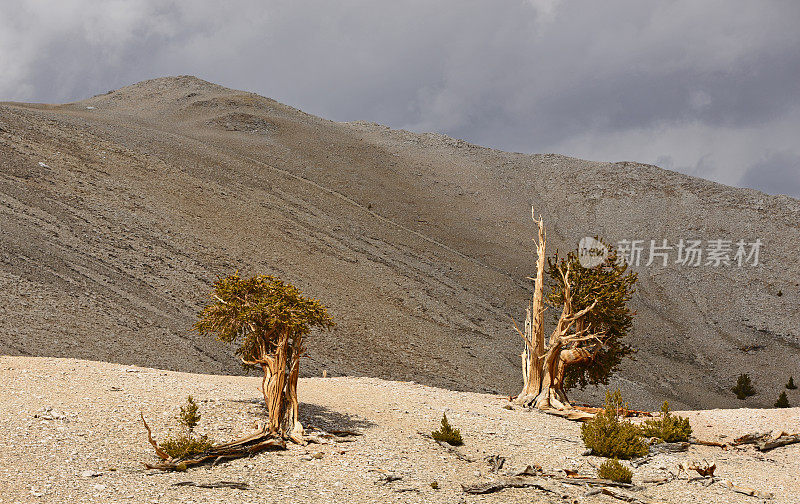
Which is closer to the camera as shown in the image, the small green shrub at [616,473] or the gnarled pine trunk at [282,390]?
the small green shrub at [616,473]

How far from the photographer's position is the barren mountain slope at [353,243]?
32.0 metres

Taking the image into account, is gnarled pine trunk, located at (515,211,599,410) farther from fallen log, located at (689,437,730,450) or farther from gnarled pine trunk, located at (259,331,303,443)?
gnarled pine trunk, located at (259,331,303,443)

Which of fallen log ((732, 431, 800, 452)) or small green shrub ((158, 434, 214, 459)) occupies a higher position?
fallen log ((732, 431, 800, 452))

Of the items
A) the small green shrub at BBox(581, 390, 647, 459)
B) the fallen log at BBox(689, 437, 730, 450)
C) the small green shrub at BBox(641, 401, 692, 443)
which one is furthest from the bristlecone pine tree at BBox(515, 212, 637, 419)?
the small green shrub at BBox(581, 390, 647, 459)

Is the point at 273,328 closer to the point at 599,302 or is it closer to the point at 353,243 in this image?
the point at 599,302

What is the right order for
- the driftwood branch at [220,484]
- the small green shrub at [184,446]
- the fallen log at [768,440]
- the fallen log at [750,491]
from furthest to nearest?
1. the fallen log at [768,440]
2. the fallen log at [750,491]
3. the small green shrub at [184,446]
4. the driftwood branch at [220,484]

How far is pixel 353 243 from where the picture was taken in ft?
162

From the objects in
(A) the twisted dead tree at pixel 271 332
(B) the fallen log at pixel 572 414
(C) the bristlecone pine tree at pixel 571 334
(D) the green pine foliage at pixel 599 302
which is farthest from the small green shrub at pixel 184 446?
(D) the green pine foliage at pixel 599 302

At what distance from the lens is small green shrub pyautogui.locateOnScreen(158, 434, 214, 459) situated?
1275 cm

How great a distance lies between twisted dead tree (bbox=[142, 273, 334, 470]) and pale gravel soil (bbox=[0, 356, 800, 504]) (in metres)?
0.77

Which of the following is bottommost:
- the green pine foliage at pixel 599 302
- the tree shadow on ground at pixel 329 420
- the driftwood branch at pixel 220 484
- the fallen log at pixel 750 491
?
the driftwood branch at pixel 220 484

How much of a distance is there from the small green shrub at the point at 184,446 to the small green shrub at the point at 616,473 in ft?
28.4

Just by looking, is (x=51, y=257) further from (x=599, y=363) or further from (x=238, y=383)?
(x=599, y=363)

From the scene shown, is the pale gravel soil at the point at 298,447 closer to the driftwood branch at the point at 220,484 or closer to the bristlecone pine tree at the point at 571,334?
the driftwood branch at the point at 220,484
